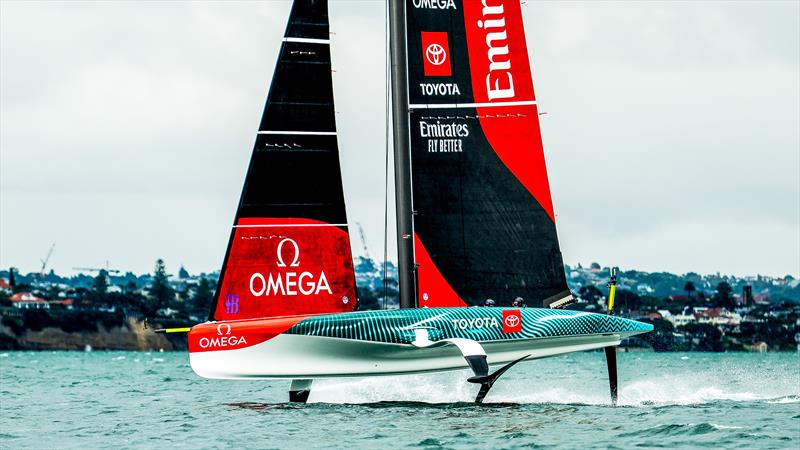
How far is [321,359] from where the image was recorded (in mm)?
26250

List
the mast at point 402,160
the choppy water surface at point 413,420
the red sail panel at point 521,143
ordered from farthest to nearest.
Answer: the red sail panel at point 521,143
the mast at point 402,160
the choppy water surface at point 413,420

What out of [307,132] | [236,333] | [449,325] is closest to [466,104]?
[307,132]

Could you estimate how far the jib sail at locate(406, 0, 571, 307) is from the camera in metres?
27.7

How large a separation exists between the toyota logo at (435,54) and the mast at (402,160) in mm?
451

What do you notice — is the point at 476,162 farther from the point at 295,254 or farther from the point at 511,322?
the point at 295,254

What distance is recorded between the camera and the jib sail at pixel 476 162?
27.7 m

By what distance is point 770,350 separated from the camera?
501ft

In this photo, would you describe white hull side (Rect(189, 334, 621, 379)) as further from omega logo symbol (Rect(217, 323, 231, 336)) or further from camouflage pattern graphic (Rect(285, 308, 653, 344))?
omega logo symbol (Rect(217, 323, 231, 336))

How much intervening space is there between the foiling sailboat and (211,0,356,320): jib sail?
0.02 m

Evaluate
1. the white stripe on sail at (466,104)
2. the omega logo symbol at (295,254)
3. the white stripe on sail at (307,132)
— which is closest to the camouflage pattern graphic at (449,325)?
the omega logo symbol at (295,254)

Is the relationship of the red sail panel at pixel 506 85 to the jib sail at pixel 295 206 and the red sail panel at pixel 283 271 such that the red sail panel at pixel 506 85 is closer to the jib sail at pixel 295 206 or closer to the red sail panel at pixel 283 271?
the jib sail at pixel 295 206

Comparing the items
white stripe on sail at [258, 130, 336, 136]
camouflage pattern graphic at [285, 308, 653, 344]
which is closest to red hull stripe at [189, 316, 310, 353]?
camouflage pattern graphic at [285, 308, 653, 344]

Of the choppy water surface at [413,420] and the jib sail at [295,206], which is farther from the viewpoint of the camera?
the jib sail at [295,206]

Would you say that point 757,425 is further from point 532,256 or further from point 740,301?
point 740,301
